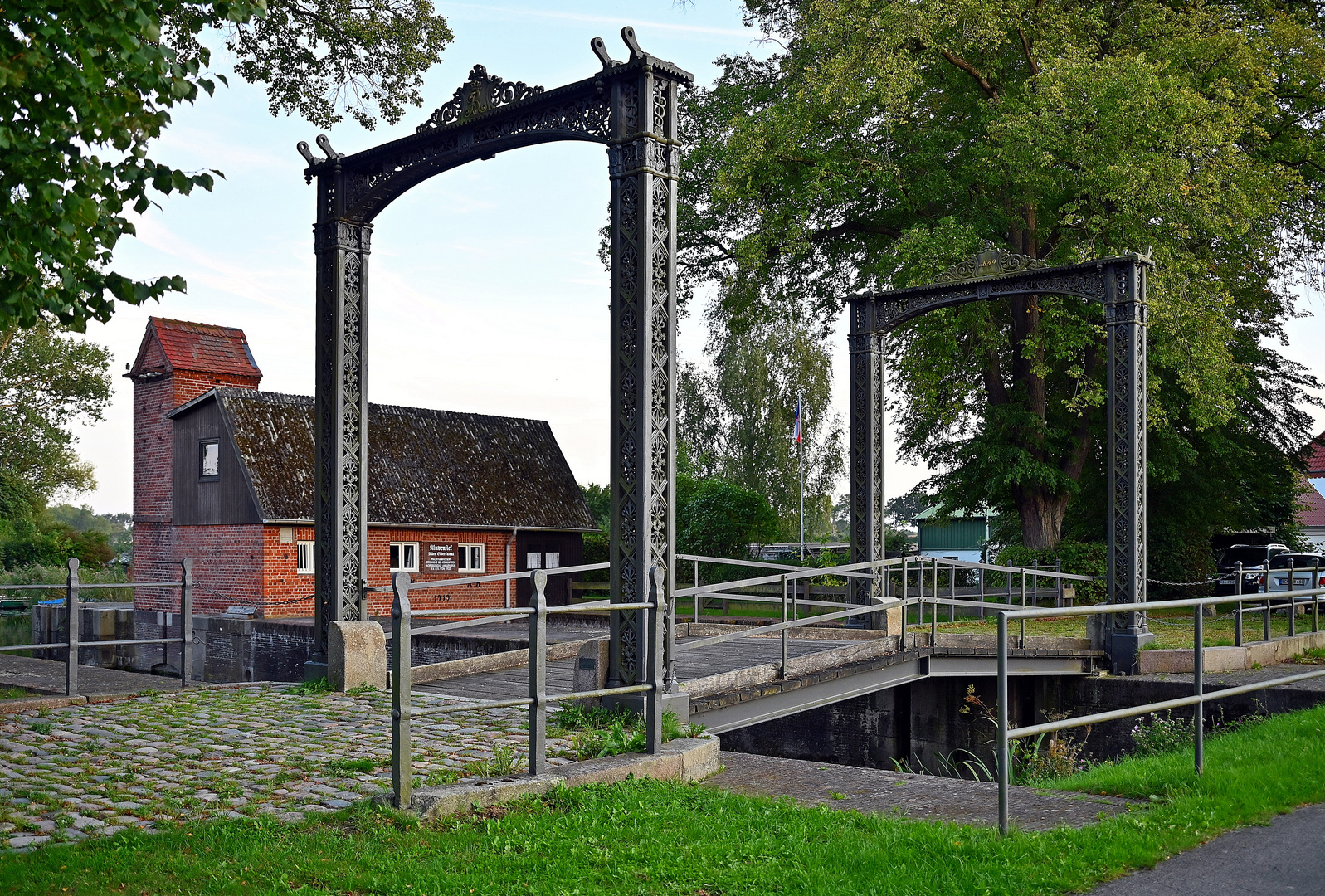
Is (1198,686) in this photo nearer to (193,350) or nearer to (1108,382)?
(1108,382)

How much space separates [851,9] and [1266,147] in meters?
9.78

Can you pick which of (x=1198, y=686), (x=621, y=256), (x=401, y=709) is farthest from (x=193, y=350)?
(x=1198, y=686)

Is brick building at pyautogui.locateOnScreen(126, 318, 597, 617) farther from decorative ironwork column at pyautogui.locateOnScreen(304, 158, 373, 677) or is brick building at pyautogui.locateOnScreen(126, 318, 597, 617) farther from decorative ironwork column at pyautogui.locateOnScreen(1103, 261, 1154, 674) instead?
decorative ironwork column at pyautogui.locateOnScreen(1103, 261, 1154, 674)

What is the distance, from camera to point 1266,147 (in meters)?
24.2

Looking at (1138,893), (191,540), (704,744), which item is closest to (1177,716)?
(704,744)

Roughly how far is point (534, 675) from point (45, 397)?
50613 mm

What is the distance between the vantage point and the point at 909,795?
678cm

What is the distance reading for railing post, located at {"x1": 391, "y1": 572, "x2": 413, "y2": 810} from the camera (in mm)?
5762

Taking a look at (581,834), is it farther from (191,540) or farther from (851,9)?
(191,540)

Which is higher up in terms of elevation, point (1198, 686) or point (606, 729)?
point (1198, 686)

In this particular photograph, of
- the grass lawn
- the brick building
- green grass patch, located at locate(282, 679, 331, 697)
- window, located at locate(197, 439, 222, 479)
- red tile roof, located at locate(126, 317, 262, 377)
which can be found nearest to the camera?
the grass lawn

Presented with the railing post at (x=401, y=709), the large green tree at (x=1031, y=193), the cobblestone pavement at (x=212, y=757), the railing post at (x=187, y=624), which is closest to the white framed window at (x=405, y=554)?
the large green tree at (x=1031, y=193)

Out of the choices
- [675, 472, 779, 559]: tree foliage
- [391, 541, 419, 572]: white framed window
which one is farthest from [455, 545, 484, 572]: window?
[675, 472, 779, 559]: tree foliage

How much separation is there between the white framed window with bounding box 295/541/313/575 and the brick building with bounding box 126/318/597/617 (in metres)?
0.03
